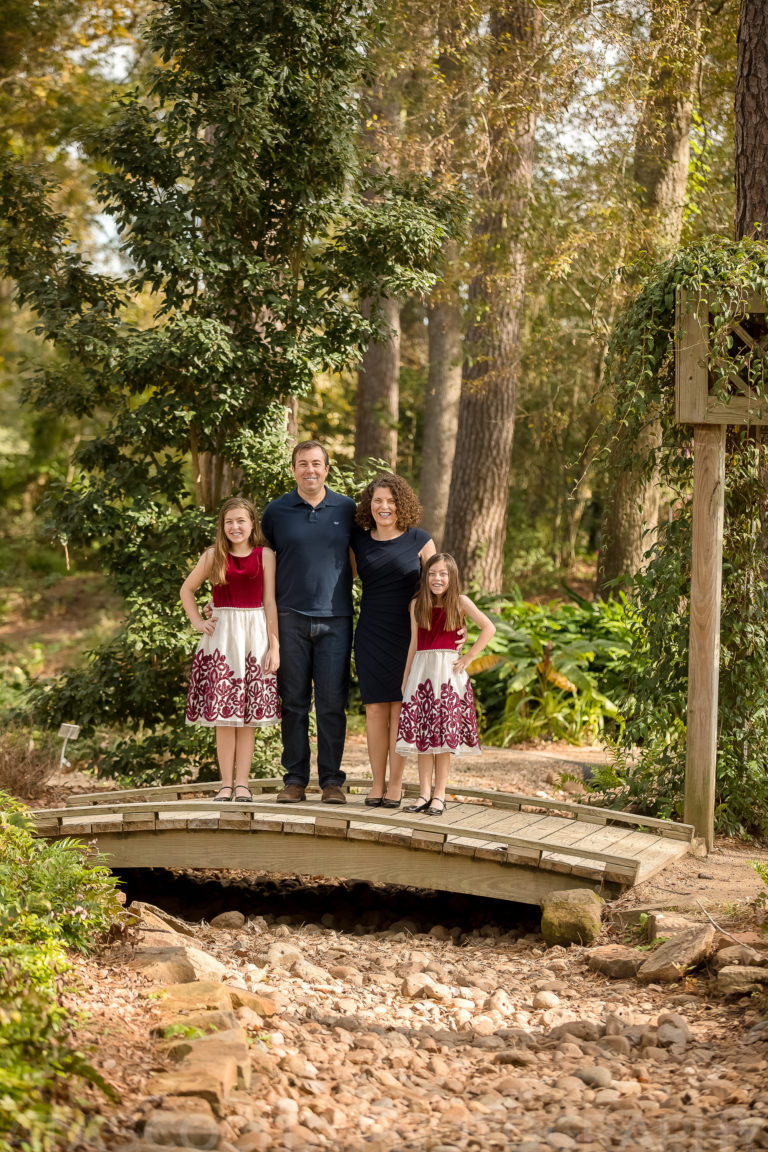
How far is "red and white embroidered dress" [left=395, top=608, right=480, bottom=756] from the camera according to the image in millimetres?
5762

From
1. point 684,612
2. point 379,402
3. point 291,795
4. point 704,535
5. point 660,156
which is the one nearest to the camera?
point 704,535

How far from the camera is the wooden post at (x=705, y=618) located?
6.07 metres

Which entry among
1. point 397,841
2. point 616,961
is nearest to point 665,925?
point 616,961

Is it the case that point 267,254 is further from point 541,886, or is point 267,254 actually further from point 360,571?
point 541,886

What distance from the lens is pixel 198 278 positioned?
7375 mm

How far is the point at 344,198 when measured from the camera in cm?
748

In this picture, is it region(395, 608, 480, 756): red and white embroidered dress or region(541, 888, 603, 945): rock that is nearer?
region(541, 888, 603, 945): rock

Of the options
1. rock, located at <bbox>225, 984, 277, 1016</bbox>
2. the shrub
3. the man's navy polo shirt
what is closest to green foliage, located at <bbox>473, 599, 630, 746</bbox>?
the shrub

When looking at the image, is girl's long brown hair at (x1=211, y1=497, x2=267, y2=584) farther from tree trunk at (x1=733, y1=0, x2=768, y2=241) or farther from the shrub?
tree trunk at (x1=733, y1=0, x2=768, y2=241)

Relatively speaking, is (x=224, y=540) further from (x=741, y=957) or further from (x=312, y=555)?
(x=741, y=957)

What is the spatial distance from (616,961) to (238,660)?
2543mm

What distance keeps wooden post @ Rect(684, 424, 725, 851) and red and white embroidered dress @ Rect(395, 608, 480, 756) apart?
133cm

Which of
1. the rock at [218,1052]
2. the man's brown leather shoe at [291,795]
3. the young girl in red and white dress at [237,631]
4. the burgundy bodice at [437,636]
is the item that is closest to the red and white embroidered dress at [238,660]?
the young girl in red and white dress at [237,631]

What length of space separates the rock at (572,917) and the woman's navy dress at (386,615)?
1382mm
